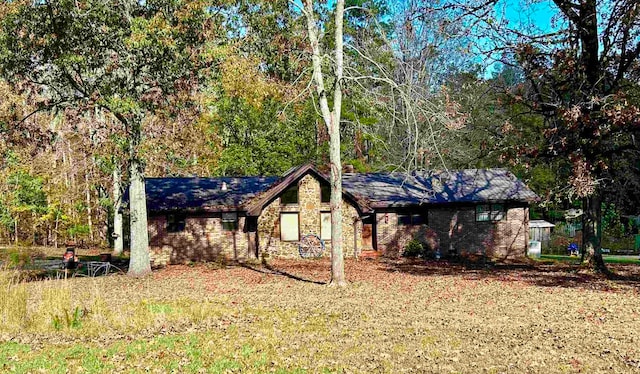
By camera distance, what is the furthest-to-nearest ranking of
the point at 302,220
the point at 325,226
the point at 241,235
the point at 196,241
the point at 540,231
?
the point at 540,231
the point at 325,226
the point at 302,220
the point at 241,235
the point at 196,241

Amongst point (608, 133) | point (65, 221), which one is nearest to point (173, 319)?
point (608, 133)

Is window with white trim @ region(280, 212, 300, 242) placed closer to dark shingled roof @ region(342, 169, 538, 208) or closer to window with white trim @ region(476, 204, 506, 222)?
dark shingled roof @ region(342, 169, 538, 208)

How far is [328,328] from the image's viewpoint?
10672 mm

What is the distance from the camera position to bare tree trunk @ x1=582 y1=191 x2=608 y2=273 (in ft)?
66.5

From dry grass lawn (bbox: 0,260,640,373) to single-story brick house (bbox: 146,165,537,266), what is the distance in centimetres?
1066

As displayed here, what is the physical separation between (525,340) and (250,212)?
1911 cm

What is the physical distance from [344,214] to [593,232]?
12.2 metres

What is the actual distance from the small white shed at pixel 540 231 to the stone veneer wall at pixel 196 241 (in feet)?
67.5

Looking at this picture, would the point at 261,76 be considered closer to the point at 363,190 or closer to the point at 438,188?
the point at 363,190

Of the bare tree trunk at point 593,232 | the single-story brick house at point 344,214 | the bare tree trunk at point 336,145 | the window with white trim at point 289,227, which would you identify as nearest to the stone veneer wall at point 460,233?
the single-story brick house at point 344,214

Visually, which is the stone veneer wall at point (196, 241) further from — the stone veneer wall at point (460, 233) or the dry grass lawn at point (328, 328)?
the dry grass lawn at point (328, 328)

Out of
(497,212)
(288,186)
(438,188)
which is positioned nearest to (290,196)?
(288,186)

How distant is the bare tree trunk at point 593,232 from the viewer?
66.5 ft

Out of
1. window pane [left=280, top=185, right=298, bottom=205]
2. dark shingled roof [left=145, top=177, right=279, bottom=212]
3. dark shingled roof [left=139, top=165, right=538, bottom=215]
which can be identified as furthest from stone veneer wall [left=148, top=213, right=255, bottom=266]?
window pane [left=280, top=185, right=298, bottom=205]
